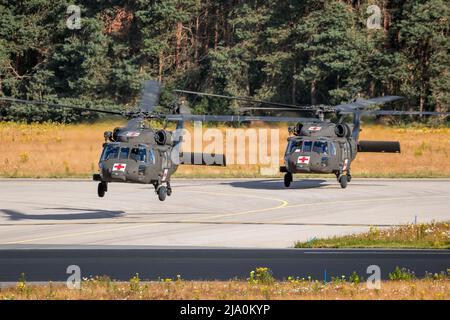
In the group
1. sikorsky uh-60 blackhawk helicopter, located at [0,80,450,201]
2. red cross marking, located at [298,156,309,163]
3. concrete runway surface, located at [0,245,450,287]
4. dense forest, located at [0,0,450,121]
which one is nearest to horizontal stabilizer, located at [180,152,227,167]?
sikorsky uh-60 blackhawk helicopter, located at [0,80,450,201]

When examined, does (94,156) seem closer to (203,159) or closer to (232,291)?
(203,159)

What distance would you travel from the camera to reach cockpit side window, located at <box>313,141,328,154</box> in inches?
1651

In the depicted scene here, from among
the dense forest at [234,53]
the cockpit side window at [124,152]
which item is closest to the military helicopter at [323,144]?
the cockpit side window at [124,152]

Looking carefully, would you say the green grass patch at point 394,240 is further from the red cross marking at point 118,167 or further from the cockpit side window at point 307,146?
the cockpit side window at point 307,146

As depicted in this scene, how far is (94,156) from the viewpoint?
6494 centimetres

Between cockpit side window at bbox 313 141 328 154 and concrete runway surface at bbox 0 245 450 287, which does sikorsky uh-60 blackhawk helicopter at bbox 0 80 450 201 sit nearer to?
cockpit side window at bbox 313 141 328 154

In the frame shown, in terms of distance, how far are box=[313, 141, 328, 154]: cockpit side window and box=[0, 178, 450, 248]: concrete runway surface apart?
273cm

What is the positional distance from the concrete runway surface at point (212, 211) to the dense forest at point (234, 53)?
29892 mm

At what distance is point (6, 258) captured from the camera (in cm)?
2712

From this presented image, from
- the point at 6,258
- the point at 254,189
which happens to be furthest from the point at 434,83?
the point at 6,258

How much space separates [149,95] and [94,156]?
98.8ft

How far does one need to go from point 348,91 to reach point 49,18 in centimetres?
2989

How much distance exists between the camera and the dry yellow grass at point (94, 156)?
6109cm
